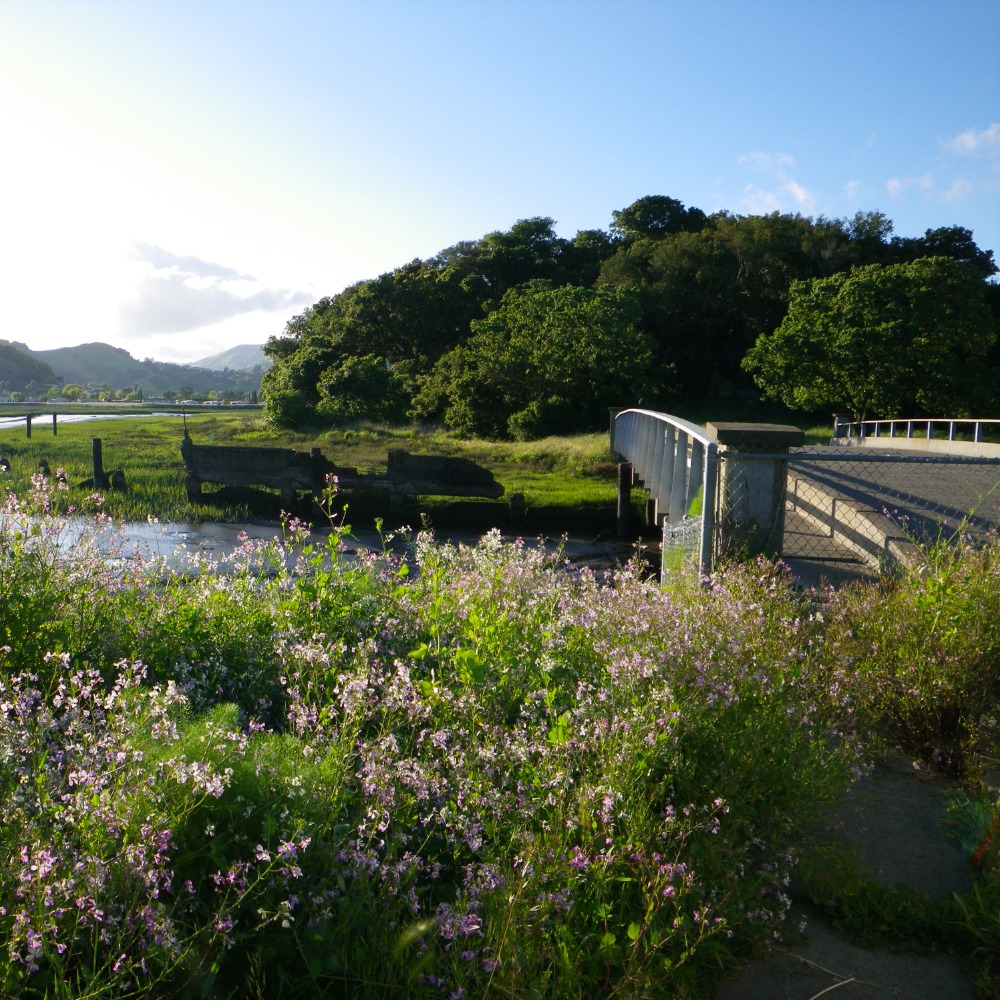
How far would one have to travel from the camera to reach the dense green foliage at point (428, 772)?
7.60 ft

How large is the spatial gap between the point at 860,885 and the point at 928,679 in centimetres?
156

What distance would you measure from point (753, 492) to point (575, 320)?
28.9 metres

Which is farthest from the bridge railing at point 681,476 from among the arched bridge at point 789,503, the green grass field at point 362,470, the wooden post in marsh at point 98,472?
the wooden post in marsh at point 98,472

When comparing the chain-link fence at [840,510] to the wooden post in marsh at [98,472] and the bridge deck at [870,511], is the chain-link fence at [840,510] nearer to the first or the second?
the bridge deck at [870,511]

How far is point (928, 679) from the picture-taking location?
4496mm

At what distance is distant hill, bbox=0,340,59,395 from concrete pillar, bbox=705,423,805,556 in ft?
516

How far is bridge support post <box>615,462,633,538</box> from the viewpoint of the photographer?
17.8 meters

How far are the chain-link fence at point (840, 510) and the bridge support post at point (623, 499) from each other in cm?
468

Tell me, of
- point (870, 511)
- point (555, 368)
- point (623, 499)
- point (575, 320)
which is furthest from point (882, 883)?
point (575, 320)

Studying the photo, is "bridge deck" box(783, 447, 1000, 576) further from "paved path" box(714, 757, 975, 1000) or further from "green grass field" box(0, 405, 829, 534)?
"green grass field" box(0, 405, 829, 534)

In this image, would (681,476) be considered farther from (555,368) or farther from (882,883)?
(555,368)

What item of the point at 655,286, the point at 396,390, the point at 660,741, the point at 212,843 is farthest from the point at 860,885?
the point at 655,286

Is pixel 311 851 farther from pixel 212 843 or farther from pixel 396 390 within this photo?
pixel 396 390

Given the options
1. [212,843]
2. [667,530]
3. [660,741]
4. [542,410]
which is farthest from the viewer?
[542,410]
